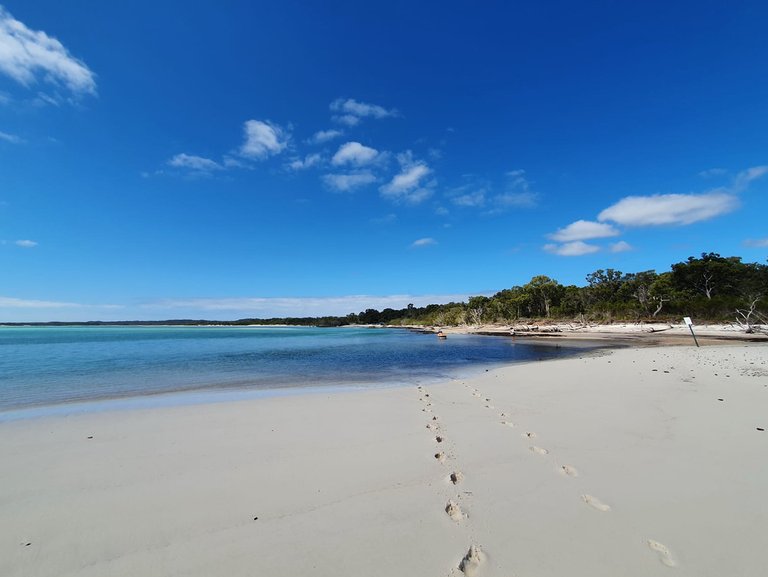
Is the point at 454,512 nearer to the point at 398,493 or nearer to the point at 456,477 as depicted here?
the point at 398,493

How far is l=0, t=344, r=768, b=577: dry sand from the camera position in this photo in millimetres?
3031

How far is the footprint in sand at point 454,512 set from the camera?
363cm

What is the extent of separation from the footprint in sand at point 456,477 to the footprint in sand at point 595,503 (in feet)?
4.59

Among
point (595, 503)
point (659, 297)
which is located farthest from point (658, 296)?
point (595, 503)

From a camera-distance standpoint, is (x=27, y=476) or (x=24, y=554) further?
(x=27, y=476)

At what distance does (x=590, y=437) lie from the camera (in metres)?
5.97

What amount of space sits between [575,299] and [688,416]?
8477 centimetres

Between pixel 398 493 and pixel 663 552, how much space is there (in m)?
2.55

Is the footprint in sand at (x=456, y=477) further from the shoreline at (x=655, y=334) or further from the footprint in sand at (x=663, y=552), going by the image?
the shoreline at (x=655, y=334)

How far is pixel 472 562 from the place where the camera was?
2.93 meters

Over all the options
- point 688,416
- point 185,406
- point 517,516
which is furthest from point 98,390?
point 688,416

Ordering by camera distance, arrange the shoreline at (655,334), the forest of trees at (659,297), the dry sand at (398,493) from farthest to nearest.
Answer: the forest of trees at (659,297) → the shoreline at (655,334) → the dry sand at (398,493)

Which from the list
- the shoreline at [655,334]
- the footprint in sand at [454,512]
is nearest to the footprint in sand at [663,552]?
the footprint in sand at [454,512]

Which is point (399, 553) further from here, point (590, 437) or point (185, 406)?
point (185, 406)
